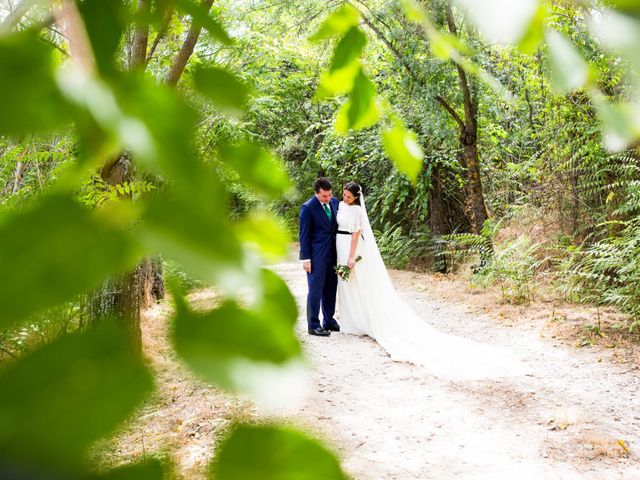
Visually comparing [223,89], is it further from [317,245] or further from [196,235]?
[317,245]

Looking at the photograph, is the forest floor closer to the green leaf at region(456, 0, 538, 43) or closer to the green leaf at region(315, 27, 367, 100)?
the green leaf at region(315, 27, 367, 100)

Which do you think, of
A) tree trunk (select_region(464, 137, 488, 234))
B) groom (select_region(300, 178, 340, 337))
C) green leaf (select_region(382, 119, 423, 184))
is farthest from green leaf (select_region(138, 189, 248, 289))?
tree trunk (select_region(464, 137, 488, 234))

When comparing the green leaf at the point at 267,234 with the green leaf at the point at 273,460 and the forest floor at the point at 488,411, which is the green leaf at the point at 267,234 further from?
the forest floor at the point at 488,411

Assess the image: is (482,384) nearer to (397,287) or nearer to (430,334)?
(430,334)

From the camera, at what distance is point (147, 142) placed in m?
0.17

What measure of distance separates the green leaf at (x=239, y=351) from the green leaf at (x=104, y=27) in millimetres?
90

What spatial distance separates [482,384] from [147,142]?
165 inches

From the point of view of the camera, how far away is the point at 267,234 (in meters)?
0.22

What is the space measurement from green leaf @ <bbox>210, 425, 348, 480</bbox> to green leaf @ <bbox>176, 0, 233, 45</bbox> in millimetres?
→ 187

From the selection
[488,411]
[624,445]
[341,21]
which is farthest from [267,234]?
[488,411]

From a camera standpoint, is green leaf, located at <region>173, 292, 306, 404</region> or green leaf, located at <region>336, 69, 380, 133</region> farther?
green leaf, located at <region>336, 69, 380, 133</region>

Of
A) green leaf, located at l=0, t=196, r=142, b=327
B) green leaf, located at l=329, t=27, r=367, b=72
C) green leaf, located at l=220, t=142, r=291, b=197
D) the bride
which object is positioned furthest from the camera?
the bride

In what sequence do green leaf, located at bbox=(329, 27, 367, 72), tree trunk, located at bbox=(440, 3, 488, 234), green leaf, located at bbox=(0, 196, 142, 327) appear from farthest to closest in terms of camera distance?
1. tree trunk, located at bbox=(440, 3, 488, 234)
2. green leaf, located at bbox=(329, 27, 367, 72)
3. green leaf, located at bbox=(0, 196, 142, 327)

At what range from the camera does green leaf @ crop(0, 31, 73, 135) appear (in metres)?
0.16
